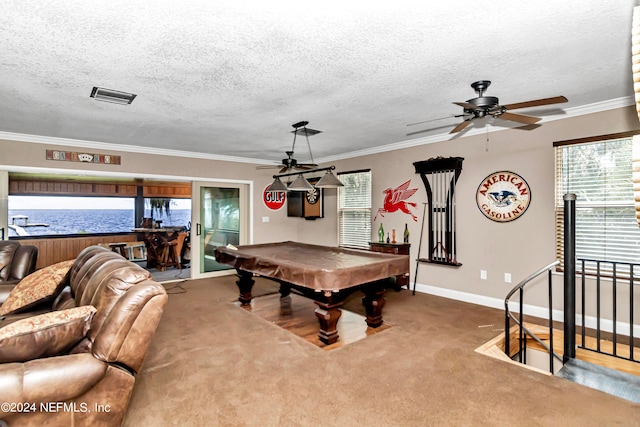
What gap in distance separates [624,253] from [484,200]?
1524mm

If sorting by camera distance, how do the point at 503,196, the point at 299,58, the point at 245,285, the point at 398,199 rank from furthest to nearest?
1. the point at 398,199
2. the point at 245,285
3. the point at 503,196
4. the point at 299,58

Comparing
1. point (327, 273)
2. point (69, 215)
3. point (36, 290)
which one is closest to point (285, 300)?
point (327, 273)

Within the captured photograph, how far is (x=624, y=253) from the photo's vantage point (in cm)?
340

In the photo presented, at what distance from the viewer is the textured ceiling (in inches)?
73.7

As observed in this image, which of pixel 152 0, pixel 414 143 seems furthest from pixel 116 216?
pixel 152 0

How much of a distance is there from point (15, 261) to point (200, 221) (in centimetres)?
292

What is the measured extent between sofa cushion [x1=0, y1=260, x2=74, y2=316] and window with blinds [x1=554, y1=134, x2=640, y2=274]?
17.0 feet

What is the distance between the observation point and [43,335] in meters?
1.57

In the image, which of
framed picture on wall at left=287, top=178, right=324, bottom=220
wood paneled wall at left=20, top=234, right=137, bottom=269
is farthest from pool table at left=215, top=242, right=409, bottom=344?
wood paneled wall at left=20, top=234, right=137, bottom=269

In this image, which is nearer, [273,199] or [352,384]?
[352,384]

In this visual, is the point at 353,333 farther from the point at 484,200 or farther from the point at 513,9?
the point at 513,9

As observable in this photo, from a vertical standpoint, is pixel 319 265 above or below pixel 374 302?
above

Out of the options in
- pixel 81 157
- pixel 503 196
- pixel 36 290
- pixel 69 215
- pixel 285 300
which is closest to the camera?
pixel 36 290

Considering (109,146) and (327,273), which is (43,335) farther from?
(109,146)
